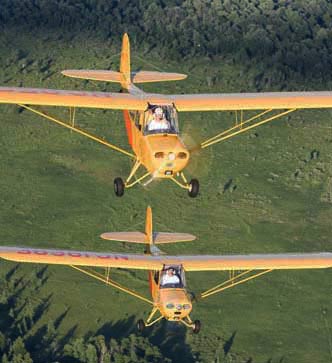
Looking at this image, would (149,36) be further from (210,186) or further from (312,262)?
(312,262)

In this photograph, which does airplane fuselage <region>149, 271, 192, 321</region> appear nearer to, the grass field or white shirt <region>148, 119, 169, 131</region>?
white shirt <region>148, 119, 169, 131</region>

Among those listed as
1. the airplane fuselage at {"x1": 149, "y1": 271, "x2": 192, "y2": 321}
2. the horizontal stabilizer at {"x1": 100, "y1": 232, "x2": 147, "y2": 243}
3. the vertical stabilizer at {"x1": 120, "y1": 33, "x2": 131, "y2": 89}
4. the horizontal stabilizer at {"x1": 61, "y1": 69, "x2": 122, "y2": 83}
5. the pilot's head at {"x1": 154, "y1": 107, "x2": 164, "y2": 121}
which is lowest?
the airplane fuselage at {"x1": 149, "y1": 271, "x2": 192, "y2": 321}

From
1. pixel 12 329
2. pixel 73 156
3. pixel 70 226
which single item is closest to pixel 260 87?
pixel 73 156

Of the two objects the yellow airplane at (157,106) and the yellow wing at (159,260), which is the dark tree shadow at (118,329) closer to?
the yellow wing at (159,260)

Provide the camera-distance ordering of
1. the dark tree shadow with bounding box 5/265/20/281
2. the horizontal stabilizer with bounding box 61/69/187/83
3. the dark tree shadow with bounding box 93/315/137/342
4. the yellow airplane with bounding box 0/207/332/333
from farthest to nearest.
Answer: the dark tree shadow with bounding box 5/265/20/281 < the dark tree shadow with bounding box 93/315/137/342 < the horizontal stabilizer with bounding box 61/69/187/83 < the yellow airplane with bounding box 0/207/332/333

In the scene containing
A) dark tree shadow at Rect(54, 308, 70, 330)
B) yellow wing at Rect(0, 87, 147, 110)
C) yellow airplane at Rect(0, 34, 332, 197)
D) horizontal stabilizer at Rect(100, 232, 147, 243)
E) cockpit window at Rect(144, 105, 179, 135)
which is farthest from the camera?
dark tree shadow at Rect(54, 308, 70, 330)

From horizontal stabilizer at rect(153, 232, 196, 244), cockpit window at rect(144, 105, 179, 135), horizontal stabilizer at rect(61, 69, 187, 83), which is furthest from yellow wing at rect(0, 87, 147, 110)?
horizontal stabilizer at rect(153, 232, 196, 244)

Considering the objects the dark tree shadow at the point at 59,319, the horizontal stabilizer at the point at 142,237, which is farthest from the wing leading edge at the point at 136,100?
the dark tree shadow at the point at 59,319
